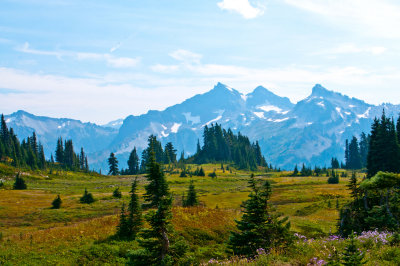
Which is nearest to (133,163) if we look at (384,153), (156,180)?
(384,153)

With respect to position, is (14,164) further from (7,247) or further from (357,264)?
(357,264)

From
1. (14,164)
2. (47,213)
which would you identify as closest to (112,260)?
(47,213)

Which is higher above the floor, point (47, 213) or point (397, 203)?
point (397, 203)

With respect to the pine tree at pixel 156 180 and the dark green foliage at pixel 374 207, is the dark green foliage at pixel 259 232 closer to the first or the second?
the dark green foliage at pixel 374 207

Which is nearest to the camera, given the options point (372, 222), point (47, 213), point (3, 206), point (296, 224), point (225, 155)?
point (372, 222)

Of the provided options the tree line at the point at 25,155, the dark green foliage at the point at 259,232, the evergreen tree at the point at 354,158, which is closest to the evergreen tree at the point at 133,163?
the tree line at the point at 25,155

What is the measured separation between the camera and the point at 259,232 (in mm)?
15625

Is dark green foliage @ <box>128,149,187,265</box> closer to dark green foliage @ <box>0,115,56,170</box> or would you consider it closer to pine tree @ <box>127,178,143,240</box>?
pine tree @ <box>127,178,143,240</box>

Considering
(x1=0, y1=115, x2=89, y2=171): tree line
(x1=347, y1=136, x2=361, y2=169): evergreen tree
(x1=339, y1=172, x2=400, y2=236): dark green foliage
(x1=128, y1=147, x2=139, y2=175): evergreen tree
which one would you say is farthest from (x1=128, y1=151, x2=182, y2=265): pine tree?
(x1=347, y1=136, x2=361, y2=169): evergreen tree

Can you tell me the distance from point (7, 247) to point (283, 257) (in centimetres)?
1880

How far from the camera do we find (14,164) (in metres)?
124

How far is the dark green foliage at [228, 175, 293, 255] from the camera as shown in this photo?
1523 centimetres

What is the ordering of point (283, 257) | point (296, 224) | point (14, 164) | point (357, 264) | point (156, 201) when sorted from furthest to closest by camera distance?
point (14, 164) < point (296, 224) < point (156, 201) < point (283, 257) < point (357, 264)

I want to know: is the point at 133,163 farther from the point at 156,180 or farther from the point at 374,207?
the point at 374,207
